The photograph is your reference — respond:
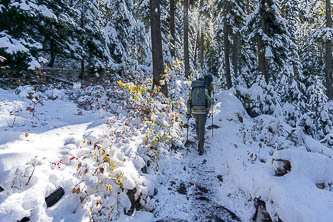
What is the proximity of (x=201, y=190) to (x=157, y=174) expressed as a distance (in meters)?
1.00

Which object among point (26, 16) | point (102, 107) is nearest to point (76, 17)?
point (26, 16)

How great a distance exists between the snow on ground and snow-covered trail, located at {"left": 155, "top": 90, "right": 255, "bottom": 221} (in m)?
0.02

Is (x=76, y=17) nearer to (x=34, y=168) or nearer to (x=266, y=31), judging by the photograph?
(x=34, y=168)

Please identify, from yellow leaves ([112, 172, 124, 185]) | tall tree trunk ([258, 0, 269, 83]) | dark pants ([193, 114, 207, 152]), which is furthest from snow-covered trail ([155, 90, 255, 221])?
tall tree trunk ([258, 0, 269, 83])

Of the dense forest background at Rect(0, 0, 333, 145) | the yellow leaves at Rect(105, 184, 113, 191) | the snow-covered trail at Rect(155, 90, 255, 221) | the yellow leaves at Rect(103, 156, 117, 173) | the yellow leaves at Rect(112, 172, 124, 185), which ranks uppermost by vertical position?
the dense forest background at Rect(0, 0, 333, 145)

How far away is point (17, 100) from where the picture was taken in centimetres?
512

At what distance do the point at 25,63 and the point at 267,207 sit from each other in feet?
22.5

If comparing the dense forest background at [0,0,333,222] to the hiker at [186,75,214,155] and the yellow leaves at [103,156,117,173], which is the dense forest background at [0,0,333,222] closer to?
the yellow leaves at [103,156,117,173]

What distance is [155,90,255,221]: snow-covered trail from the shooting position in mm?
3580

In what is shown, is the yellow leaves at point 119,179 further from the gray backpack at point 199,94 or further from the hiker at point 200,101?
the gray backpack at point 199,94

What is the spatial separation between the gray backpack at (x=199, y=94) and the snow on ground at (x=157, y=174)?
1.52 m

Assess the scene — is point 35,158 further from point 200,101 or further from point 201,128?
point 200,101

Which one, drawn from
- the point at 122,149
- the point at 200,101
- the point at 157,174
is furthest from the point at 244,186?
the point at 200,101

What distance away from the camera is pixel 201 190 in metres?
4.39
